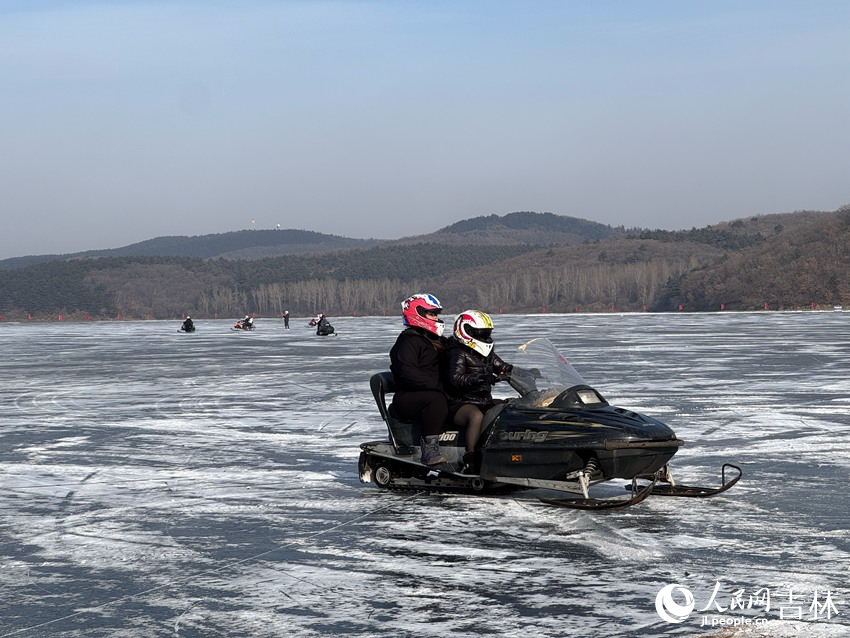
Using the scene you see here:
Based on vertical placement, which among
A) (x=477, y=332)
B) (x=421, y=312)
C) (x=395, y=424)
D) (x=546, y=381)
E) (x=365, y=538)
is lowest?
(x=365, y=538)

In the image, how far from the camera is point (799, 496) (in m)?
9.50

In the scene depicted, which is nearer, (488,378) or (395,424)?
(488,378)

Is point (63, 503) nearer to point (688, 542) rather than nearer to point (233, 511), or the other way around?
point (233, 511)

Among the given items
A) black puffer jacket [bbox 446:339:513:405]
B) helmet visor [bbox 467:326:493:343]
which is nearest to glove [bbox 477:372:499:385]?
black puffer jacket [bbox 446:339:513:405]

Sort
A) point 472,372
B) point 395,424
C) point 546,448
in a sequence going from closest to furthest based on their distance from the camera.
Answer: point 546,448
point 472,372
point 395,424

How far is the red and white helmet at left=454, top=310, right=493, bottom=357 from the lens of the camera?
9.87m

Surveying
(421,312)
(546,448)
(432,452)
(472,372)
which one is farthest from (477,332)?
(546,448)

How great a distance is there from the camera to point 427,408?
9.91 meters

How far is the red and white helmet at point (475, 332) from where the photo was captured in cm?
987

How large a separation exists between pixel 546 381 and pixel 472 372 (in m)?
0.66

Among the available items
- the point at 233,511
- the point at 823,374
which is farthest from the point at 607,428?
the point at 823,374

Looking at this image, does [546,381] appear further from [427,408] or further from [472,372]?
[427,408]

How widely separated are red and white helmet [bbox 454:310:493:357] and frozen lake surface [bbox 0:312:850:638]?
138 cm

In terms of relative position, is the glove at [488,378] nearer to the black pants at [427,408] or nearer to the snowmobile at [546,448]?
the snowmobile at [546,448]
